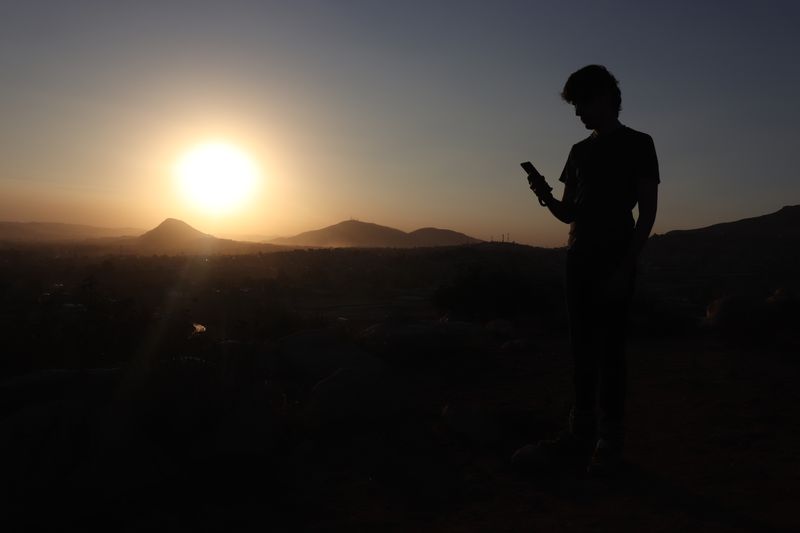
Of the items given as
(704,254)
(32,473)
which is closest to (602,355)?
(32,473)

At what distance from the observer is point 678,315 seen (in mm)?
9570

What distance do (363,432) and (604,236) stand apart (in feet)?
8.62

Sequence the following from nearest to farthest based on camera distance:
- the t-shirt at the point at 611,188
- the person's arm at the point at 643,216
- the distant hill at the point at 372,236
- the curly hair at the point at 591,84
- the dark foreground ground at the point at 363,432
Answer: the dark foreground ground at the point at 363,432, the person's arm at the point at 643,216, the t-shirt at the point at 611,188, the curly hair at the point at 591,84, the distant hill at the point at 372,236

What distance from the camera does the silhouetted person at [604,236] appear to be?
3.43 m

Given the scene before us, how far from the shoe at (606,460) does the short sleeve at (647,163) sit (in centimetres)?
168

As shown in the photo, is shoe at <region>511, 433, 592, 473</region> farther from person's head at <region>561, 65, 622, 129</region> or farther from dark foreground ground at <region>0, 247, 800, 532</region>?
person's head at <region>561, 65, 622, 129</region>

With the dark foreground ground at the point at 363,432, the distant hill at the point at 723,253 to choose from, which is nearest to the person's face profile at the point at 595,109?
the dark foreground ground at the point at 363,432

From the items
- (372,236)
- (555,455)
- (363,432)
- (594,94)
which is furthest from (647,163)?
(372,236)

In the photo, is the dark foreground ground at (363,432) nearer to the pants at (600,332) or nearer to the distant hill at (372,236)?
the pants at (600,332)

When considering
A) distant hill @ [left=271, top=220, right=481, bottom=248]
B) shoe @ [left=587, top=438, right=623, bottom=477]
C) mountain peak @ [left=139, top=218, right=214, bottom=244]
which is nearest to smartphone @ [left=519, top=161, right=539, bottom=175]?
shoe @ [left=587, top=438, right=623, bottom=477]

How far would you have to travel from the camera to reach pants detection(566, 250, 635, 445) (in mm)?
3529

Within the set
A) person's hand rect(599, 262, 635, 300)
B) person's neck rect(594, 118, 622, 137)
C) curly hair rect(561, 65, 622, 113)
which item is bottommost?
person's hand rect(599, 262, 635, 300)

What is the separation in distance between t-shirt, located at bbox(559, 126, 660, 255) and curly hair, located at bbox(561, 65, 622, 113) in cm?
26

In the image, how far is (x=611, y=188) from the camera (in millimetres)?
3549
